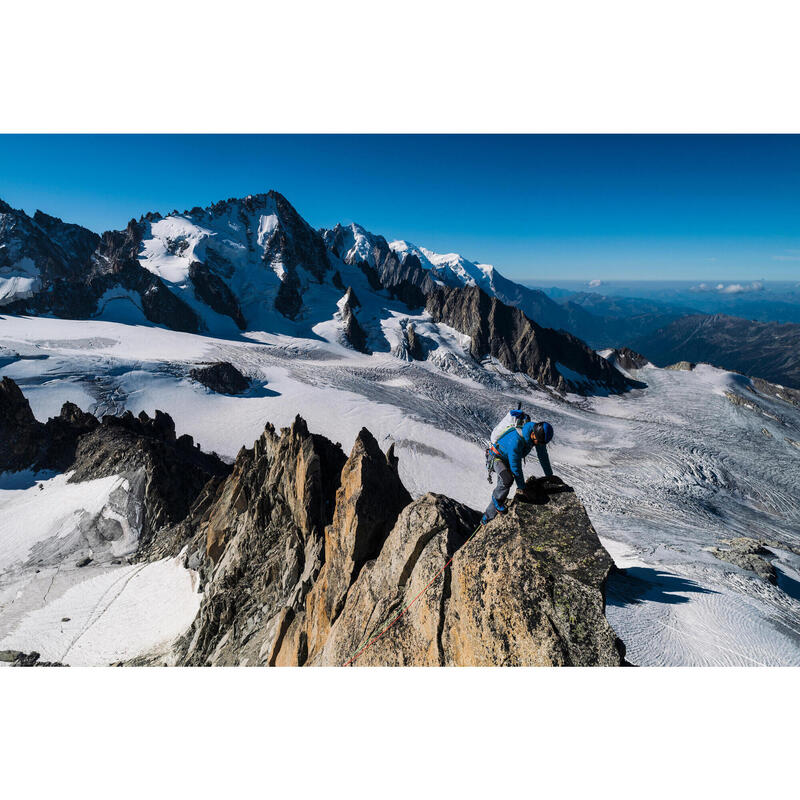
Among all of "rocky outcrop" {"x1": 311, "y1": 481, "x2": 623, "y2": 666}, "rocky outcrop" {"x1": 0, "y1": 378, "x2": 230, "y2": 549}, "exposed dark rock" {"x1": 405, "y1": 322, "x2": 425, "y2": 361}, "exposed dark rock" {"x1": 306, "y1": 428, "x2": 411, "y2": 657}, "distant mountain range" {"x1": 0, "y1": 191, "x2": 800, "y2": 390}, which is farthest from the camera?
"exposed dark rock" {"x1": 405, "y1": 322, "x2": 425, "y2": 361}

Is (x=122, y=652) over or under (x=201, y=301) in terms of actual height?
under

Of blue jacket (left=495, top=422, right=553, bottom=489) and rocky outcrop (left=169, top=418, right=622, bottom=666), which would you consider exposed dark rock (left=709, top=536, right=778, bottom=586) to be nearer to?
rocky outcrop (left=169, top=418, right=622, bottom=666)

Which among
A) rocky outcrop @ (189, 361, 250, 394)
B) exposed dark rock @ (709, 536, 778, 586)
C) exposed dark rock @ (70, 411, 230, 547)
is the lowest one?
exposed dark rock @ (709, 536, 778, 586)

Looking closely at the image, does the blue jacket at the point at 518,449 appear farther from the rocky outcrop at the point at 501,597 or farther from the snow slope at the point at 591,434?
the snow slope at the point at 591,434

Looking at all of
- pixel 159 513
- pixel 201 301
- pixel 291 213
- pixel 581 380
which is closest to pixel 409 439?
pixel 159 513

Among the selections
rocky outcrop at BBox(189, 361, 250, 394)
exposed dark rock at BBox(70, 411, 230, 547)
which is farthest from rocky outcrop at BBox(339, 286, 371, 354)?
exposed dark rock at BBox(70, 411, 230, 547)

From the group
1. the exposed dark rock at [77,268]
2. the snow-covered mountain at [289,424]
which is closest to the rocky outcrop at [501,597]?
the snow-covered mountain at [289,424]

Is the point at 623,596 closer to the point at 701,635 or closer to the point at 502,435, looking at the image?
the point at 701,635
